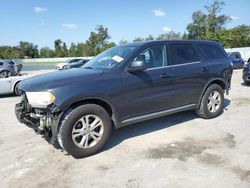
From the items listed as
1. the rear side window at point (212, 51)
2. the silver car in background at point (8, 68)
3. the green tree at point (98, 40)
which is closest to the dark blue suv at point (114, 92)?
the rear side window at point (212, 51)

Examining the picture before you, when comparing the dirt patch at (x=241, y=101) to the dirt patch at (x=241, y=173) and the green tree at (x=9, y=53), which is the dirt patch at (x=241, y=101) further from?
the green tree at (x=9, y=53)

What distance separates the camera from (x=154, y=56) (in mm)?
4898

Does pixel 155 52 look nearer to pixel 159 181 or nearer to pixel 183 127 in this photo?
pixel 183 127

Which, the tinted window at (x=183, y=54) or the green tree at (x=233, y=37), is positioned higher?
the green tree at (x=233, y=37)

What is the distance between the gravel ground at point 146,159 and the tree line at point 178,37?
44654 millimetres

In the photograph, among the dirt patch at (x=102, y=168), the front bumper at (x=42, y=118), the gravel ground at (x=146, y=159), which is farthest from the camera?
the front bumper at (x=42, y=118)

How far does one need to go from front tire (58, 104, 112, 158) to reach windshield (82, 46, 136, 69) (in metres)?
0.93

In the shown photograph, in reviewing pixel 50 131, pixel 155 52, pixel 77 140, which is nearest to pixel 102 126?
pixel 77 140

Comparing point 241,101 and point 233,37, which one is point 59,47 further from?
point 241,101

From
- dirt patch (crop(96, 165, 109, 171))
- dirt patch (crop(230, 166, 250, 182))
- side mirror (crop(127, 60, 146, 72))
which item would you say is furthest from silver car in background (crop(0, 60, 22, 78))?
dirt patch (crop(230, 166, 250, 182))

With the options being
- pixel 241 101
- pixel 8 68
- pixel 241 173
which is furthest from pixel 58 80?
pixel 8 68

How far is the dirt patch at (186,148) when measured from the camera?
407 cm

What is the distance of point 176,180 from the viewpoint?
3.32 m

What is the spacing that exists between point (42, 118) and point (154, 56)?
7.78 feet
